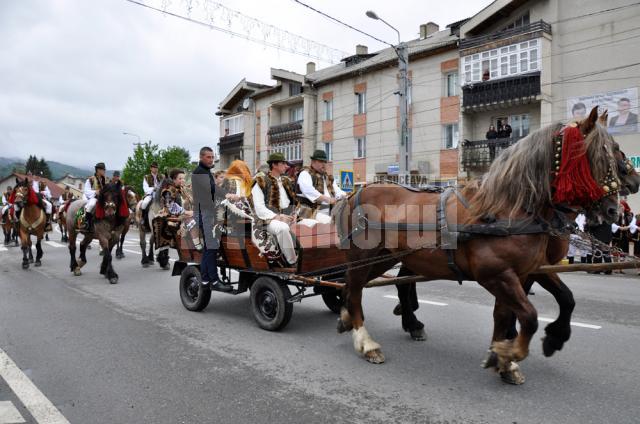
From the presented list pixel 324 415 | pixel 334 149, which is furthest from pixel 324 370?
pixel 334 149

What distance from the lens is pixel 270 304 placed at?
232 inches

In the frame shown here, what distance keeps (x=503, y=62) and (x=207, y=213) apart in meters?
19.9

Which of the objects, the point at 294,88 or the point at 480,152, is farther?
the point at 294,88

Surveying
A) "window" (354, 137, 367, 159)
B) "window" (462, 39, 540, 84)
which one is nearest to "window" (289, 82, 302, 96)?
"window" (354, 137, 367, 159)

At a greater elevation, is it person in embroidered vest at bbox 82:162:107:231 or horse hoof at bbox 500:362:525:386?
person in embroidered vest at bbox 82:162:107:231

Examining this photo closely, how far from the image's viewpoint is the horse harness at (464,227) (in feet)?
12.6

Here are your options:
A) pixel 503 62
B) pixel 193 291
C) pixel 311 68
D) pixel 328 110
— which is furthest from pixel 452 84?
pixel 193 291

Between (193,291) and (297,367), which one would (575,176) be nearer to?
(297,367)

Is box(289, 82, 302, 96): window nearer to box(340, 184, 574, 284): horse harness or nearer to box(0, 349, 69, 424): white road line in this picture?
box(340, 184, 574, 284): horse harness

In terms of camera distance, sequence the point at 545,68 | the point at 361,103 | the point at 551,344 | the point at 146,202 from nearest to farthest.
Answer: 1. the point at 551,344
2. the point at 146,202
3. the point at 545,68
4. the point at 361,103

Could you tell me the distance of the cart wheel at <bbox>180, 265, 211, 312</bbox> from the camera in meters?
6.77

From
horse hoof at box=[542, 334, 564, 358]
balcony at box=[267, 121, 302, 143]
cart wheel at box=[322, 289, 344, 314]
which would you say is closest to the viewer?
horse hoof at box=[542, 334, 564, 358]

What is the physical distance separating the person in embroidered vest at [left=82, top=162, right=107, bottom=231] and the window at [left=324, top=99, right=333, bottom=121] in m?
23.0

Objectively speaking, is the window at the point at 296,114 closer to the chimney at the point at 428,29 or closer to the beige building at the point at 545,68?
the chimney at the point at 428,29
